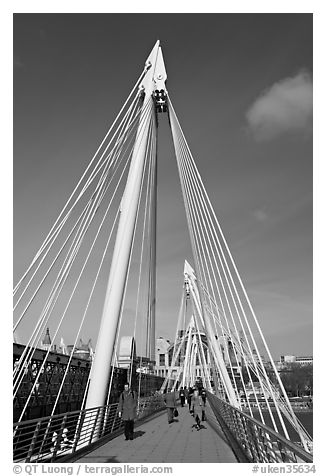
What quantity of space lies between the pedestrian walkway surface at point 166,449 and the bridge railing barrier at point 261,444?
250 mm

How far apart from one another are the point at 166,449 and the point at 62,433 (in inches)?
73.1

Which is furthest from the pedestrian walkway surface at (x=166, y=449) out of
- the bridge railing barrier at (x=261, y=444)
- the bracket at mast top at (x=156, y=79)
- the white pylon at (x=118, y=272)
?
the bracket at mast top at (x=156, y=79)

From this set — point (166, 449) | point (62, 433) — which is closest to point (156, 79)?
point (166, 449)

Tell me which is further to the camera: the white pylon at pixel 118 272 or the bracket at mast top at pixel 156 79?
the bracket at mast top at pixel 156 79

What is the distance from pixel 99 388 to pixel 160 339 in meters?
85.2

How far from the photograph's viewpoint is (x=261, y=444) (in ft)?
16.4

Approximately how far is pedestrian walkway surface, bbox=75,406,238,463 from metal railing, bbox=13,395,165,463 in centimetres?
31

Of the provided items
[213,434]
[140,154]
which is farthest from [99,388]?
[140,154]

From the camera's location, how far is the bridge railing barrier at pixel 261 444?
3.71m

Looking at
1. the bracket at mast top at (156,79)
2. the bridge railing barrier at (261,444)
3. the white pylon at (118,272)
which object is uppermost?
the bracket at mast top at (156,79)

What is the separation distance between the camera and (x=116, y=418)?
1060cm

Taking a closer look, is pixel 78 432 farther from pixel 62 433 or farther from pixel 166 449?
pixel 166 449

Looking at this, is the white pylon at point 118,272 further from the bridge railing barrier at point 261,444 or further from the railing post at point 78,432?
the bridge railing barrier at point 261,444
